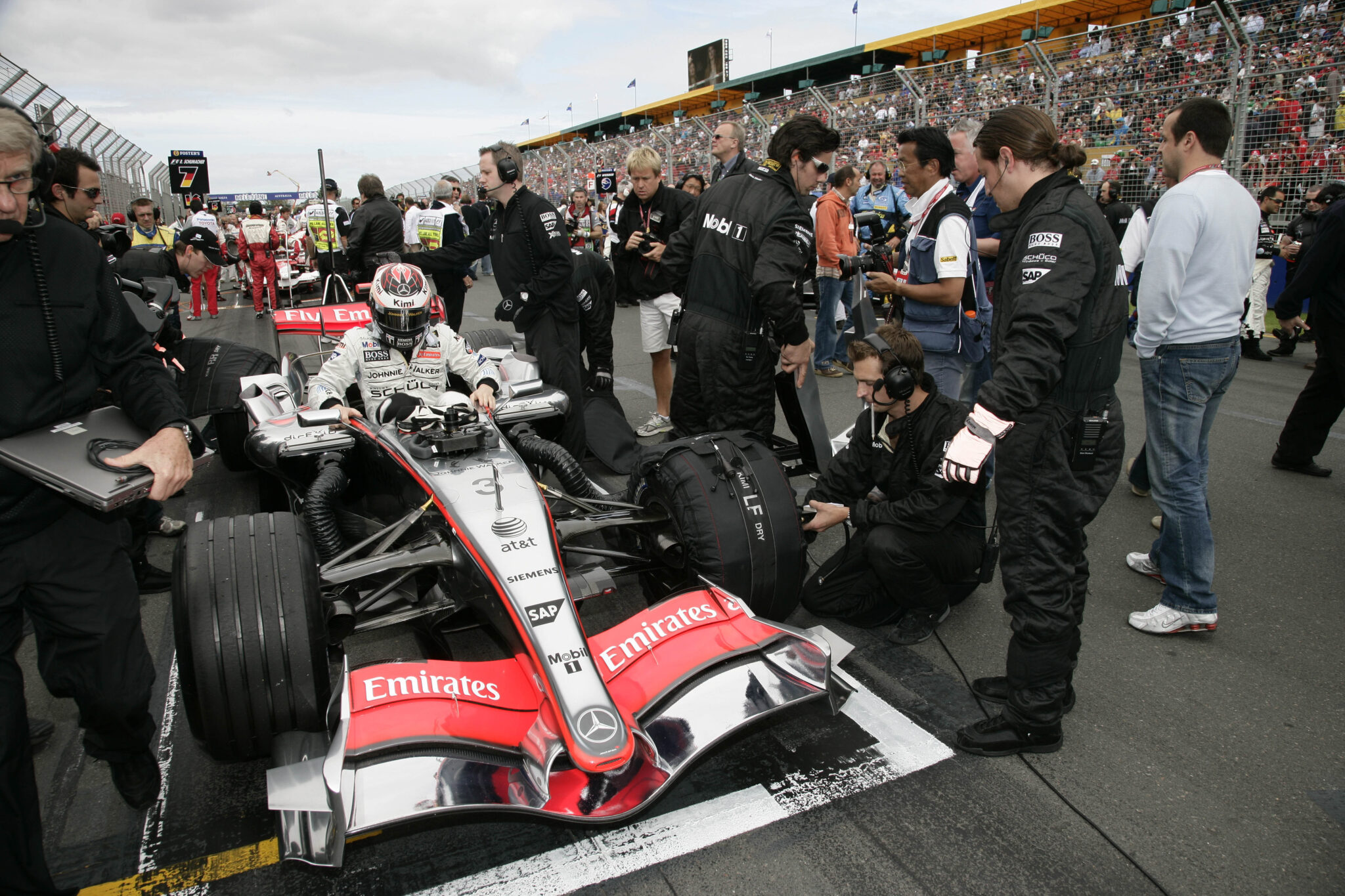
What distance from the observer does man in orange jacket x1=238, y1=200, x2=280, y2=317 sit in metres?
13.4

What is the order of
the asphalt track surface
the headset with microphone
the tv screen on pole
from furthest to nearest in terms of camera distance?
the tv screen on pole → the asphalt track surface → the headset with microphone

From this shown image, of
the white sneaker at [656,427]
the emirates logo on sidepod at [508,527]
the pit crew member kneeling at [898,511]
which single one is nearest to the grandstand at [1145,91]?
the white sneaker at [656,427]

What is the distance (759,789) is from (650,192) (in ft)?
16.6

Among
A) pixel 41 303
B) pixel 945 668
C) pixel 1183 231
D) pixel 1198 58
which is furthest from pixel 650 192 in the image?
pixel 1198 58

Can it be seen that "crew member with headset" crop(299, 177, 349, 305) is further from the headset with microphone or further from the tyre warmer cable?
the tyre warmer cable

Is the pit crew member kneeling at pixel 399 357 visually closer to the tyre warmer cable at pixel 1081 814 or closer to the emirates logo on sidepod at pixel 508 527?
the emirates logo on sidepod at pixel 508 527

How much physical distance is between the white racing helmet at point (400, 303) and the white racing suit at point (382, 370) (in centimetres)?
11

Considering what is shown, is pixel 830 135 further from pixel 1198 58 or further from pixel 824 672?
pixel 1198 58

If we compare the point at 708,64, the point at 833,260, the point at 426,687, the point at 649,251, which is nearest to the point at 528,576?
the point at 426,687

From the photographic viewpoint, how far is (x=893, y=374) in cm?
334

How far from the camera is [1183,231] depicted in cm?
347

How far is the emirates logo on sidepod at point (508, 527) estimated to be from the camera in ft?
9.41

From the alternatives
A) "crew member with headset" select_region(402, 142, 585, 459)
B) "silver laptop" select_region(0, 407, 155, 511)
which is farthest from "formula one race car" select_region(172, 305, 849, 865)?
"crew member with headset" select_region(402, 142, 585, 459)

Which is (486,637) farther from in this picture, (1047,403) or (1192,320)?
(1192,320)
